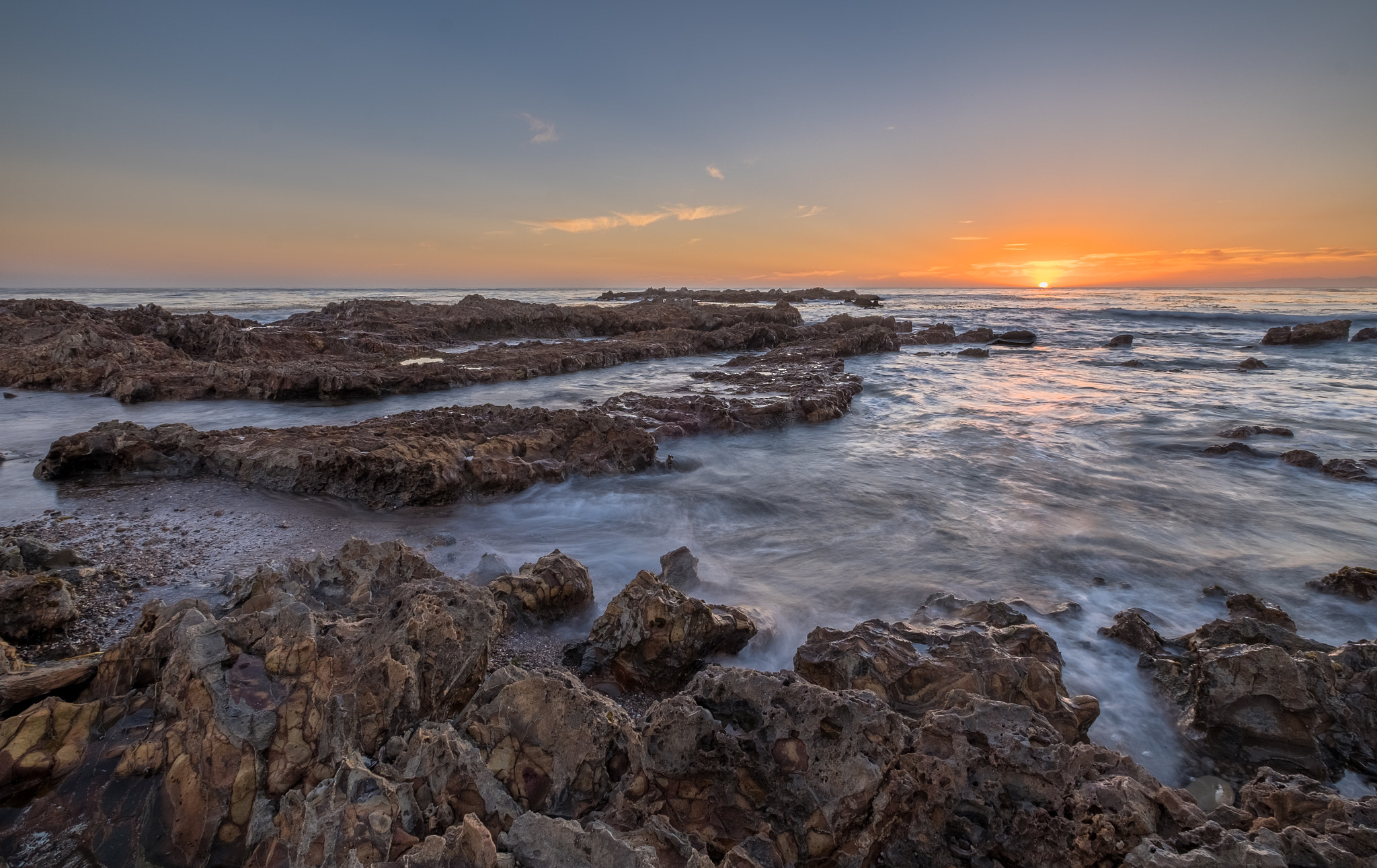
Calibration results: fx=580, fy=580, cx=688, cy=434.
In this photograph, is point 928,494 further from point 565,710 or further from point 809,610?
point 565,710

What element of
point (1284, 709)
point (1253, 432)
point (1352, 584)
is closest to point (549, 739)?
point (1284, 709)

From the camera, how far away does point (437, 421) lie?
7.23 meters

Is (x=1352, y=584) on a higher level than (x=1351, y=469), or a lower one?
lower

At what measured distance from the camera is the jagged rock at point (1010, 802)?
1794 mm

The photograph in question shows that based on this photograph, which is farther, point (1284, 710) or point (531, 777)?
point (1284, 710)

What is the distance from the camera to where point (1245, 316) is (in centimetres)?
3222

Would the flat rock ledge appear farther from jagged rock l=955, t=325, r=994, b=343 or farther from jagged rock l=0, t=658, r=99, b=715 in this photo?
jagged rock l=955, t=325, r=994, b=343

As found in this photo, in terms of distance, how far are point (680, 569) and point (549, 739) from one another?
2498mm

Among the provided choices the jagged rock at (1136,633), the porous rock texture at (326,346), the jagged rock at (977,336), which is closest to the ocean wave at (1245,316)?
the jagged rock at (977,336)

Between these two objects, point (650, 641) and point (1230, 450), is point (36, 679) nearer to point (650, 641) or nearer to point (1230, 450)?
point (650, 641)

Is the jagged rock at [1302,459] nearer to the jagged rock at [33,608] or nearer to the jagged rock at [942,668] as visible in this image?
the jagged rock at [942,668]

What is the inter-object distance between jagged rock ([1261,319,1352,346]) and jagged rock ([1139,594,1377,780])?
25.7 meters

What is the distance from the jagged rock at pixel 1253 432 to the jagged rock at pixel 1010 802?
31.1 feet

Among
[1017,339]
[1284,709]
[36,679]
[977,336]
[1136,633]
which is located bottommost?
[1136,633]
